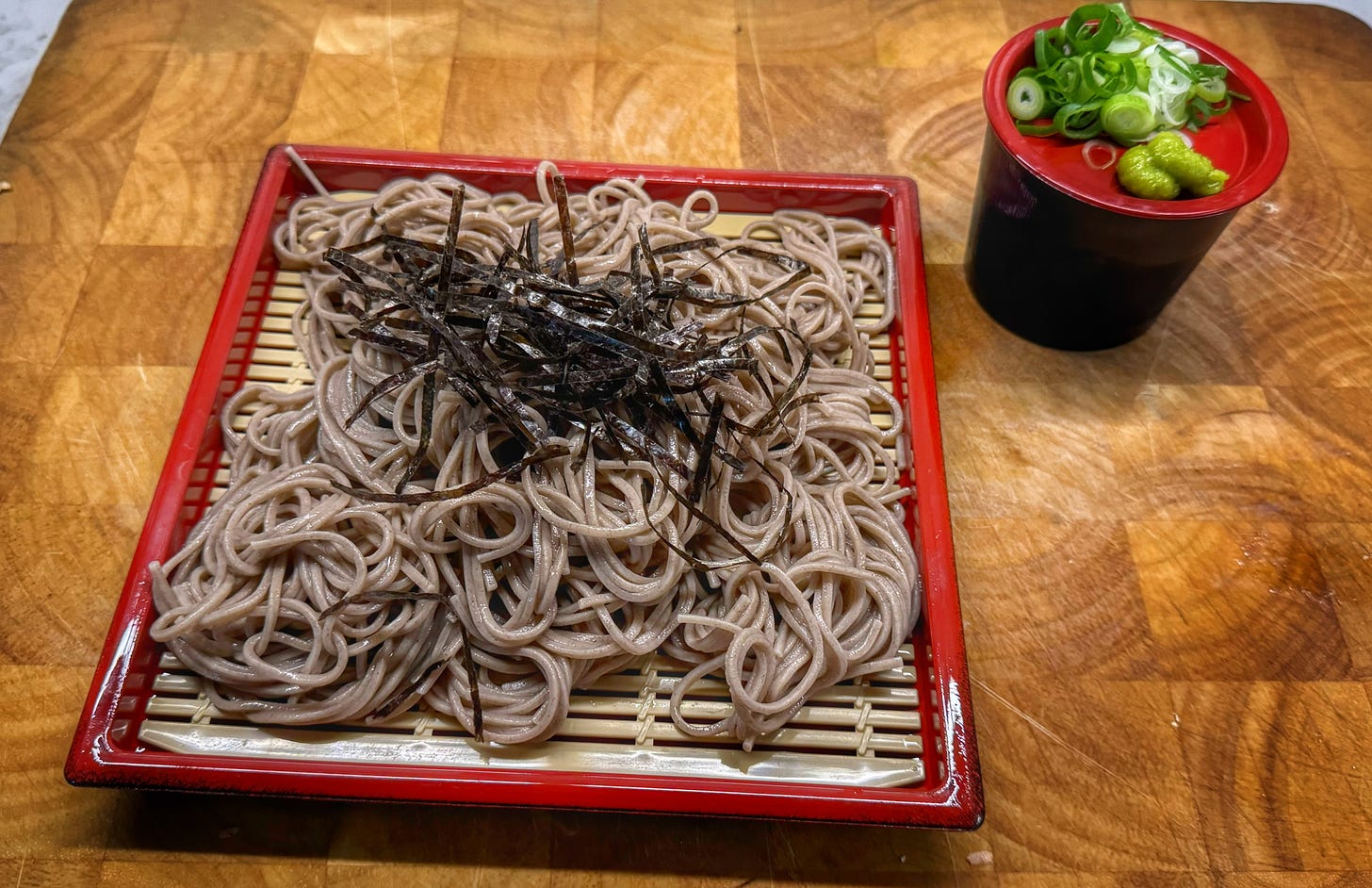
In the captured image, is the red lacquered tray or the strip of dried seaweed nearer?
the red lacquered tray

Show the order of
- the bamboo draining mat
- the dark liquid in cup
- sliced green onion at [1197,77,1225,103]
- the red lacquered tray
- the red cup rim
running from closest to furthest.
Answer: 1. the red lacquered tray
2. the bamboo draining mat
3. the red cup rim
4. the dark liquid in cup
5. sliced green onion at [1197,77,1225,103]

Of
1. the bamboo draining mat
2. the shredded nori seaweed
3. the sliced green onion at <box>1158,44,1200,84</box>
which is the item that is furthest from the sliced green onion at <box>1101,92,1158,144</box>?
the bamboo draining mat

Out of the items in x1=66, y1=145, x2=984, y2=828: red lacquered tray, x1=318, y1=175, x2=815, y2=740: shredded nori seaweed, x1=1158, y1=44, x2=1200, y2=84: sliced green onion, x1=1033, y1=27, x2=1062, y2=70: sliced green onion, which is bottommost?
x1=66, y1=145, x2=984, y2=828: red lacquered tray

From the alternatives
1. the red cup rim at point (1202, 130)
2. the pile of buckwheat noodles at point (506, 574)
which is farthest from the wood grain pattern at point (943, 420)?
the red cup rim at point (1202, 130)

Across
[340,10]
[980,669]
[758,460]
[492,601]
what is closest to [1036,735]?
[980,669]

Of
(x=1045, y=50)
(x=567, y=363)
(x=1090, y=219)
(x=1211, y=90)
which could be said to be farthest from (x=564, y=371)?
(x=1211, y=90)

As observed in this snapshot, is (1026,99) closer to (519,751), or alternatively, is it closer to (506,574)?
(506,574)

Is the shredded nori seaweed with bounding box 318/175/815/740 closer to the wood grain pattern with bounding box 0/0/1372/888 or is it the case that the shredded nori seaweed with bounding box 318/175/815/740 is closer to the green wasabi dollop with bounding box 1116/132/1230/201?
the wood grain pattern with bounding box 0/0/1372/888
